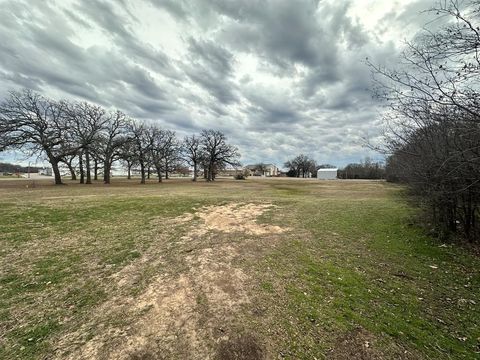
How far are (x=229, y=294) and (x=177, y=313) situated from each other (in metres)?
1.02

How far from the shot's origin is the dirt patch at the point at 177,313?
9.78 ft

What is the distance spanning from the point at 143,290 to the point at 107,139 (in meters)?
34.6

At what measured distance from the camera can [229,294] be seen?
4.34m

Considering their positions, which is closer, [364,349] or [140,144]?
[364,349]

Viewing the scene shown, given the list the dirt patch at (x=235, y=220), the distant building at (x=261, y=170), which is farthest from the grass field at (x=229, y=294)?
the distant building at (x=261, y=170)

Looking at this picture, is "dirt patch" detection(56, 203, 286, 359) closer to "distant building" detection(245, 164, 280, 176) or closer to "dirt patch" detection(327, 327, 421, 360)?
"dirt patch" detection(327, 327, 421, 360)

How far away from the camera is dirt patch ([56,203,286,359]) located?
117 inches

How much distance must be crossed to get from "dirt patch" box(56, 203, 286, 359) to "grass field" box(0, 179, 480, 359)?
0.07 feet

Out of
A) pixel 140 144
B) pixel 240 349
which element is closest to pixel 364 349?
pixel 240 349

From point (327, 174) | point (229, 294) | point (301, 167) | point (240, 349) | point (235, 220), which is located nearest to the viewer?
point (240, 349)

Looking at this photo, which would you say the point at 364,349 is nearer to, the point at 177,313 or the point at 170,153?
the point at 177,313

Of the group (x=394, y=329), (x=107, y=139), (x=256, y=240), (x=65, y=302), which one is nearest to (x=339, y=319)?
(x=394, y=329)

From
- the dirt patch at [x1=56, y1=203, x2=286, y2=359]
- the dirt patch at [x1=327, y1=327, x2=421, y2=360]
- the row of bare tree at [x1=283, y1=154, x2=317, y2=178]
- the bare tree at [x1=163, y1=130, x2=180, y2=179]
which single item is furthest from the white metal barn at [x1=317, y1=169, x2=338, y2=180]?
the dirt patch at [x1=327, y1=327, x2=421, y2=360]

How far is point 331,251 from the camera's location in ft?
22.4
